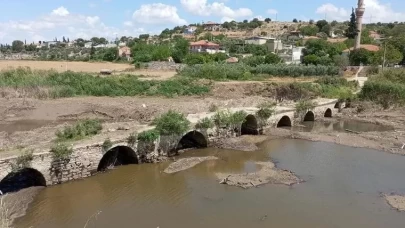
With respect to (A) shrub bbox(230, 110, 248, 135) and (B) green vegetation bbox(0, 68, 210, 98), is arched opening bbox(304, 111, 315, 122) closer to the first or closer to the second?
(A) shrub bbox(230, 110, 248, 135)

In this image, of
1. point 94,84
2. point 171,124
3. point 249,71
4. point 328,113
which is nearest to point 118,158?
point 171,124

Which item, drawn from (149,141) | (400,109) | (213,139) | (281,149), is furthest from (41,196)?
(400,109)

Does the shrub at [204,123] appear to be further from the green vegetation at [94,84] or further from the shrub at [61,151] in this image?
the green vegetation at [94,84]

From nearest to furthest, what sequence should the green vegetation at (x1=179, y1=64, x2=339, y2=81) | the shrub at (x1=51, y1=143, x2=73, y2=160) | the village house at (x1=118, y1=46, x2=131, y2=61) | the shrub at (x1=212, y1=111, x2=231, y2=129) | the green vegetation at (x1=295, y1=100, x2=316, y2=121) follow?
the shrub at (x1=51, y1=143, x2=73, y2=160)
the shrub at (x1=212, y1=111, x2=231, y2=129)
the green vegetation at (x1=295, y1=100, x2=316, y2=121)
the green vegetation at (x1=179, y1=64, x2=339, y2=81)
the village house at (x1=118, y1=46, x2=131, y2=61)

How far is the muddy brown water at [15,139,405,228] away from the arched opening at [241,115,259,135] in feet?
21.2

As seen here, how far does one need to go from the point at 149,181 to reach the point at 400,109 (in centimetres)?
2887

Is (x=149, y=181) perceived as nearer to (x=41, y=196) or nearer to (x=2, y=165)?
(x=41, y=196)

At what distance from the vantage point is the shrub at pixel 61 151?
56.8ft

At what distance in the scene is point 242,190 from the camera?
1805 centimetres

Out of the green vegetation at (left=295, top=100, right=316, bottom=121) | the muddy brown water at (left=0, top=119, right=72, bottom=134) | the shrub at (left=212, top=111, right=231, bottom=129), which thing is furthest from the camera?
the green vegetation at (left=295, top=100, right=316, bottom=121)

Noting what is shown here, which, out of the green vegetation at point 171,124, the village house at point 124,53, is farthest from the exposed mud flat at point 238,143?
the village house at point 124,53

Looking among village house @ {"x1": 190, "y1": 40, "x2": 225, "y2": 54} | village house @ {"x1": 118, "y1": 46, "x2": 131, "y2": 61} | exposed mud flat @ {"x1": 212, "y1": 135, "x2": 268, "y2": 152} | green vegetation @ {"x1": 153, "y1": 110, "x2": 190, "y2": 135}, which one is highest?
village house @ {"x1": 190, "y1": 40, "x2": 225, "y2": 54}

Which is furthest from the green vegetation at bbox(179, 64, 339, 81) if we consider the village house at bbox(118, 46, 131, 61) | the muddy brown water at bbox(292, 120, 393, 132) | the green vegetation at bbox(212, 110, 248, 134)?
the village house at bbox(118, 46, 131, 61)

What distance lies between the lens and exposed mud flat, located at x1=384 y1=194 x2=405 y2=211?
16625 millimetres
